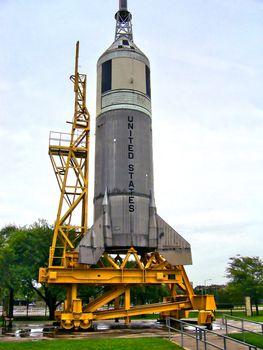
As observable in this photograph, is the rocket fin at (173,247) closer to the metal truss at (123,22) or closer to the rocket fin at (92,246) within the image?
the rocket fin at (92,246)

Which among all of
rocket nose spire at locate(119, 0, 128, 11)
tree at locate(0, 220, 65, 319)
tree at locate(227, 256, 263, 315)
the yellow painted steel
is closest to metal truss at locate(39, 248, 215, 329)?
the yellow painted steel

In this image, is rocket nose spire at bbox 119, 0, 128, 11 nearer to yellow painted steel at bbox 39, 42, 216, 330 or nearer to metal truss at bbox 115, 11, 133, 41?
metal truss at bbox 115, 11, 133, 41

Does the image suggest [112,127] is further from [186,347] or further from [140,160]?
[186,347]

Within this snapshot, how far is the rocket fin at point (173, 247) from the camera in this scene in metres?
26.8

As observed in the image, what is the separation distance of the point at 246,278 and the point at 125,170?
23.5m

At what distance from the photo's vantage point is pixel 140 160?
28.3 meters

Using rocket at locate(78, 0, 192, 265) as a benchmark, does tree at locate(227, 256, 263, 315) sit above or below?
below

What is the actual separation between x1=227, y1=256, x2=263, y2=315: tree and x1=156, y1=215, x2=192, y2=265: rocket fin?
60.1 feet

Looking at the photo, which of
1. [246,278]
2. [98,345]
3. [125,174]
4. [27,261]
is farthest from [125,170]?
[246,278]

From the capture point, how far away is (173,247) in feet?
88.8

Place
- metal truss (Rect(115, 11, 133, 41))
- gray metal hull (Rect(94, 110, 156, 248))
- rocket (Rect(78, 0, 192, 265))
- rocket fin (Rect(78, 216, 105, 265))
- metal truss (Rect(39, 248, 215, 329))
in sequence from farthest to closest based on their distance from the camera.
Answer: metal truss (Rect(115, 11, 133, 41)), gray metal hull (Rect(94, 110, 156, 248)), rocket (Rect(78, 0, 192, 265)), rocket fin (Rect(78, 216, 105, 265)), metal truss (Rect(39, 248, 215, 329))

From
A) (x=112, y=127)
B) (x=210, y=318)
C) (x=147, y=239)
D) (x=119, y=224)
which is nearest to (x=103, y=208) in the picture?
(x=119, y=224)

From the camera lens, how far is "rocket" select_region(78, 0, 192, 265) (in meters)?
26.6

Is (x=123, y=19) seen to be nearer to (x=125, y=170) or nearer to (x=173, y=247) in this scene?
(x=125, y=170)
